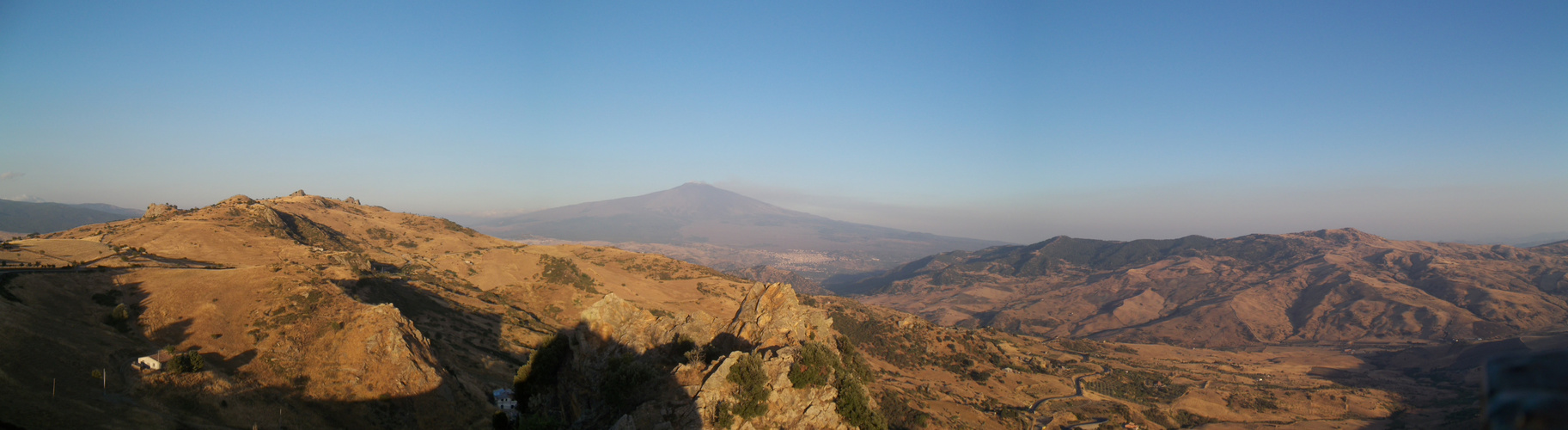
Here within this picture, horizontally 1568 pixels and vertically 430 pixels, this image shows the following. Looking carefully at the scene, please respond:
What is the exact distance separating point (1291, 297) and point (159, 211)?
655ft

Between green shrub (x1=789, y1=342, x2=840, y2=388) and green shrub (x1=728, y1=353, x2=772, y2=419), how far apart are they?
3.24ft

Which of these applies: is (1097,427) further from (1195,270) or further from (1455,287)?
(1195,270)

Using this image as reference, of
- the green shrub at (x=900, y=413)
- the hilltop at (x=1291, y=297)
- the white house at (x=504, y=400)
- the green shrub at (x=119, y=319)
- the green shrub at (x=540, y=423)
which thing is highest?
the green shrub at (x=119, y=319)

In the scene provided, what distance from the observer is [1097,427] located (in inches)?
1893

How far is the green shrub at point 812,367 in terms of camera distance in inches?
720

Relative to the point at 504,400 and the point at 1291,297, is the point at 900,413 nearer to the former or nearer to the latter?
the point at 504,400

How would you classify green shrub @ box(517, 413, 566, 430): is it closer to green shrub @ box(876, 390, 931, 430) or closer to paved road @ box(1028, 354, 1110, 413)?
green shrub @ box(876, 390, 931, 430)

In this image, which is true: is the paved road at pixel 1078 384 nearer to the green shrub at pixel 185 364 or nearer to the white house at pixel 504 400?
the white house at pixel 504 400

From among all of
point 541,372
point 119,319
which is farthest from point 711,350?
point 119,319

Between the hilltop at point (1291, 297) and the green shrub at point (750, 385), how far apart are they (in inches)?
4752

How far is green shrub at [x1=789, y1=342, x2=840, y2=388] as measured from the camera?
1828 centimetres

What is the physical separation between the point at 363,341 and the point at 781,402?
19.5 meters

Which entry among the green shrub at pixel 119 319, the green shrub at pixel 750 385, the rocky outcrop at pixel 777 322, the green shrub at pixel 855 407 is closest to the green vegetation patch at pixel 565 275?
the green shrub at pixel 119 319

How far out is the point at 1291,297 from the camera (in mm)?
143250
